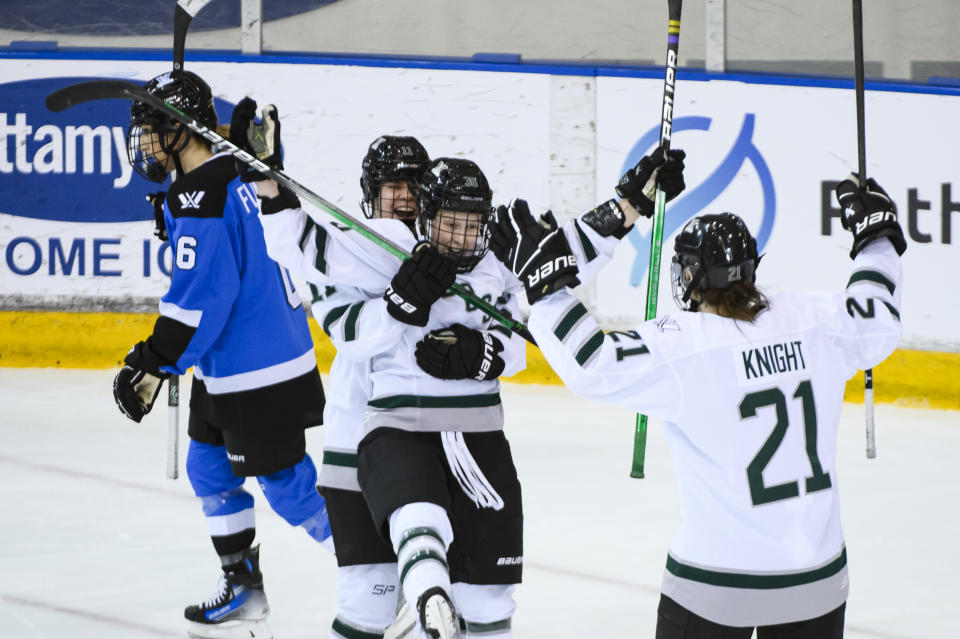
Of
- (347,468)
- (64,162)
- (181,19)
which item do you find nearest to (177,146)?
(181,19)

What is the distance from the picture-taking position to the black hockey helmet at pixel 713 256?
83.8 inches

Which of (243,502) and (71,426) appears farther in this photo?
(71,426)

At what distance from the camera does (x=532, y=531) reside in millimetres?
4250

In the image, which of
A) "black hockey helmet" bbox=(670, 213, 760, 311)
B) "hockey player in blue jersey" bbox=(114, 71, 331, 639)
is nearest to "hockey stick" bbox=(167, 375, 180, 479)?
"hockey player in blue jersey" bbox=(114, 71, 331, 639)

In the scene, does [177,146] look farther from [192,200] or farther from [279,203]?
[279,203]

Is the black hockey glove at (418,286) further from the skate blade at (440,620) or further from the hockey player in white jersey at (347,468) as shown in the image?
the skate blade at (440,620)

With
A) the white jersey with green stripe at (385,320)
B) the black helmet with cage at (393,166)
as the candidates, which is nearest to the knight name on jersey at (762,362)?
the white jersey with green stripe at (385,320)

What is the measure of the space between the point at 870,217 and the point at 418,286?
2.60 ft

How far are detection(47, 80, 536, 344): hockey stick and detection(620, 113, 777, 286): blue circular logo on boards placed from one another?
3.27m

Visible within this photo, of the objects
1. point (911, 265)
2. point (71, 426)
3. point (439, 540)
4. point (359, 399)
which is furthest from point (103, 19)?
point (439, 540)

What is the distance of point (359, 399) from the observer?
279cm

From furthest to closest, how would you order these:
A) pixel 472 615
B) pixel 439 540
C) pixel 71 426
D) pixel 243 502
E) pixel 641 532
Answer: pixel 71 426 < pixel 641 532 < pixel 243 502 < pixel 472 615 < pixel 439 540

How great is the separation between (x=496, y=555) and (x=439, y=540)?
190 millimetres

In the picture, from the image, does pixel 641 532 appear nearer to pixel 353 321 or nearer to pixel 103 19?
pixel 353 321
